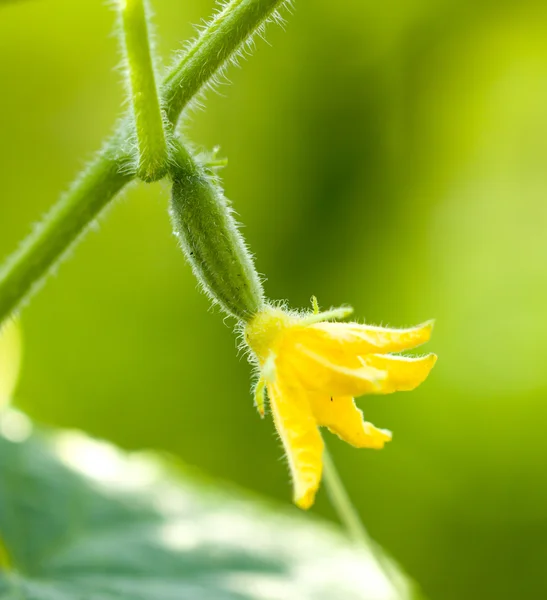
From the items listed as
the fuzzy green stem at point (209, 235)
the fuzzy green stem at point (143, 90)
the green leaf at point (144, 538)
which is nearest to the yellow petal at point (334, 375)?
the fuzzy green stem at point (209, 235)

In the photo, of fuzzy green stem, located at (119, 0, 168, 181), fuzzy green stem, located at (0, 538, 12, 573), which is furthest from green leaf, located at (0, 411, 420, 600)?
fuzzy green stem, located at (119, 0, 168, 181)

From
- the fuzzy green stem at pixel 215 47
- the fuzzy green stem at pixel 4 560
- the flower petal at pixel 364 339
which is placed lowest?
the fuzzy green stem at pixel 4 560

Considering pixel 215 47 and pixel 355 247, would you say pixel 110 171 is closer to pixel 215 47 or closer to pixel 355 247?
pixel 215 47

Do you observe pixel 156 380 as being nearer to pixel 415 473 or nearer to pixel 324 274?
pixel 324 274

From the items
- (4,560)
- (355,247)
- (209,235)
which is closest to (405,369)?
(209,235)

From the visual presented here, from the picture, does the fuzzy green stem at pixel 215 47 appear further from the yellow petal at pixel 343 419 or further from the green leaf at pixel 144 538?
the green leaf at pixel 144 538

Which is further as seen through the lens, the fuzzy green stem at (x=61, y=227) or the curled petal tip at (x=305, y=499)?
the fuzzy green stem at (x=61, y=227)

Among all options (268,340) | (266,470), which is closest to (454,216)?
(266,470)
